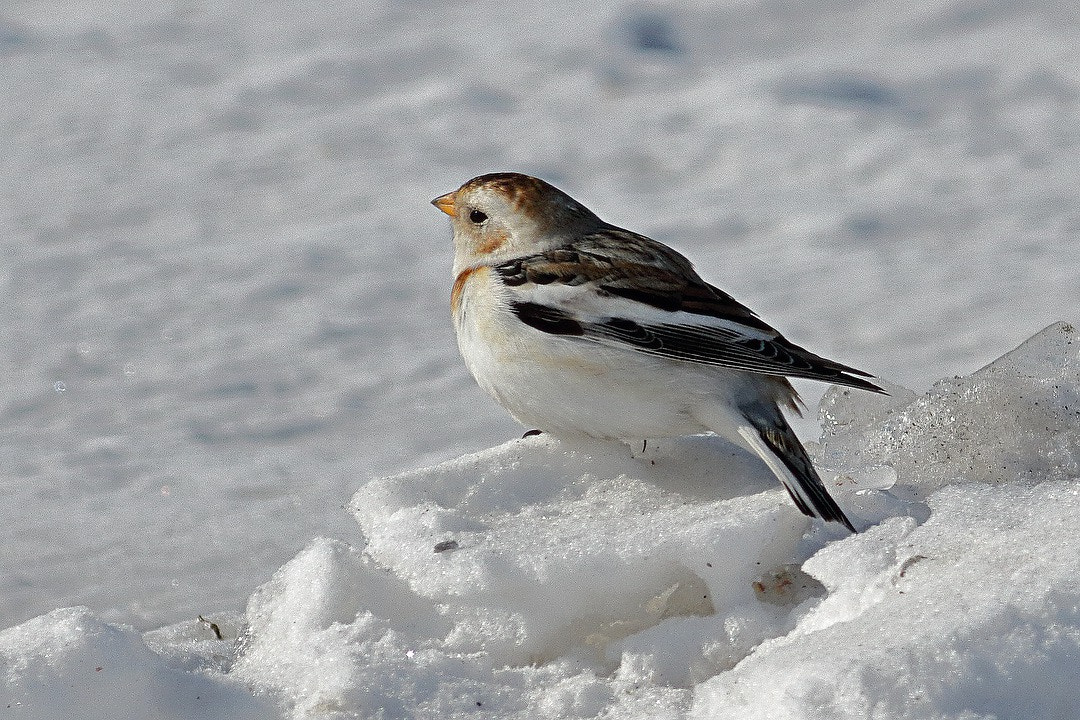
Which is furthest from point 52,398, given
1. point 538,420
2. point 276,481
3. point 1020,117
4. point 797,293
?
point 1020,117

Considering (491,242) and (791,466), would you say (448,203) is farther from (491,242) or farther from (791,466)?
(791,466)

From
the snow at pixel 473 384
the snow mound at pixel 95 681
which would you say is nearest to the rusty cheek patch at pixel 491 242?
the snow at pixel 473 384

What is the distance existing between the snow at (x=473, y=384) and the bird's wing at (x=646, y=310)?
0.99ft

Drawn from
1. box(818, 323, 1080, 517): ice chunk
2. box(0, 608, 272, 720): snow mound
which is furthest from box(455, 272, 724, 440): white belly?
box(0, 608, 272, 720): snow mound

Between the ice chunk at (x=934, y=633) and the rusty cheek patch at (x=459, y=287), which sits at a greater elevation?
the rusty cheek patch at (x=459, y=287)

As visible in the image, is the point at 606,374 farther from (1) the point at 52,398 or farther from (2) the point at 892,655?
(1) the point at 52,398

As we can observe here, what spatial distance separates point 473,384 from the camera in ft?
18.0

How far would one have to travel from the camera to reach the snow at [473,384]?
2770 millimetres

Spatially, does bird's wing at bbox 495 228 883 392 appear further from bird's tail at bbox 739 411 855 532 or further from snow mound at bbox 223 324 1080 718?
snow mound at bbox 223 324 1080 718

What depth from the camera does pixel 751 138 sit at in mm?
7691

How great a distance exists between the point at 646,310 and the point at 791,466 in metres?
0.64

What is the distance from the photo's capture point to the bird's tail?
10.1 ft

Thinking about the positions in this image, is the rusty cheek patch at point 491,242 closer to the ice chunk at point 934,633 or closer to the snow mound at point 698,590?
the snow mound at point 698,590

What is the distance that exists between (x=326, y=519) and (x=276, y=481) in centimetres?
37
